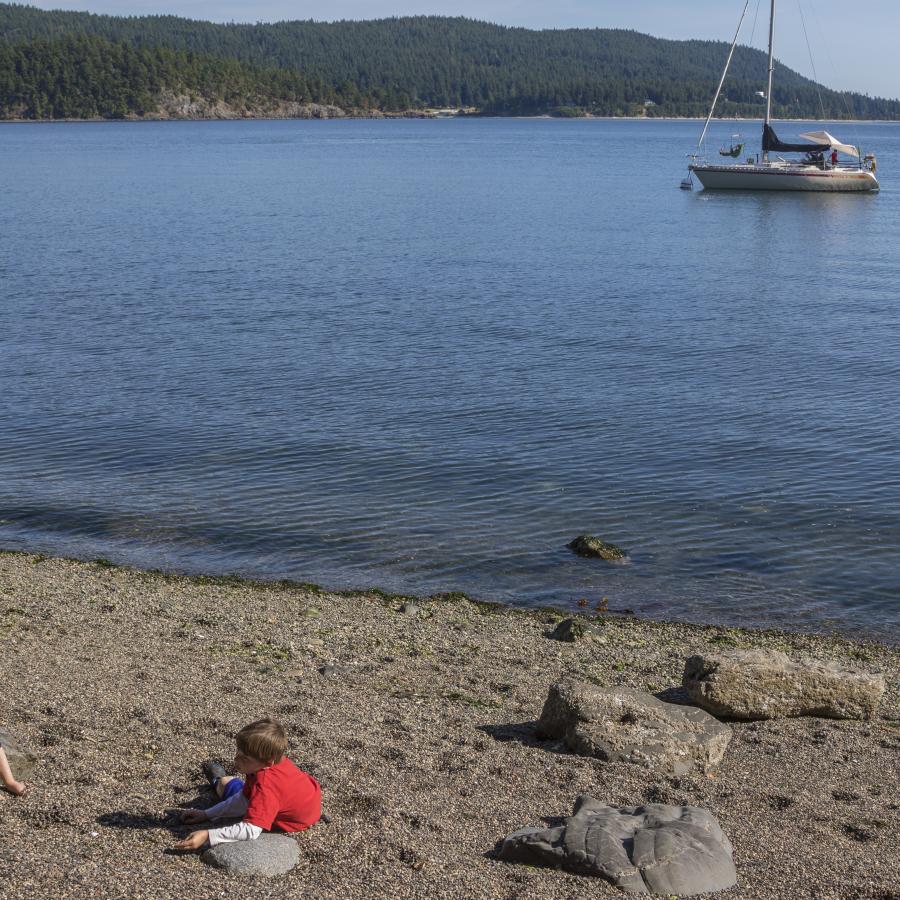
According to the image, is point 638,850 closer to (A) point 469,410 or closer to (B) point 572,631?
(B) point 572,631

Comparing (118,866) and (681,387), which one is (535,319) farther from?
(118,866)

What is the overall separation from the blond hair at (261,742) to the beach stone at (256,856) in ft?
1.95

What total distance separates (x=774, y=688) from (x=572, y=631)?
3491 millimetres

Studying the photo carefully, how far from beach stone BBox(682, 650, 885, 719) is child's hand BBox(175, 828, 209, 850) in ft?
18.3

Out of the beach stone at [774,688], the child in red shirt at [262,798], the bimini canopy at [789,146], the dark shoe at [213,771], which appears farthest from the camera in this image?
the bimini canopy at [789,146]

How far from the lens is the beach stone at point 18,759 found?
9.34m

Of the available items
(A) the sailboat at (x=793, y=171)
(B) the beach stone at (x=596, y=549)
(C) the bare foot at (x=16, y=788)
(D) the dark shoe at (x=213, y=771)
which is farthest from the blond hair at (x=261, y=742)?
(A) the sailboat at (x=793, y=171)

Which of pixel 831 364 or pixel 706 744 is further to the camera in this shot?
pixel 831 364

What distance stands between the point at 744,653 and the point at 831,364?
2214 centimetres

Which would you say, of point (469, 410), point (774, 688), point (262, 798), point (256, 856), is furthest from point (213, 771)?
point (469, 410)

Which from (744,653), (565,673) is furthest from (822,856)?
(565,673)

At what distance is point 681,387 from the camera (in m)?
29.4

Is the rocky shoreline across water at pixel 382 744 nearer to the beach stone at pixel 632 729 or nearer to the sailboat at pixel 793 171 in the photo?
the beach stone at pixel 632 729

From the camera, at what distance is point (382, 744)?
10750 millimetres
